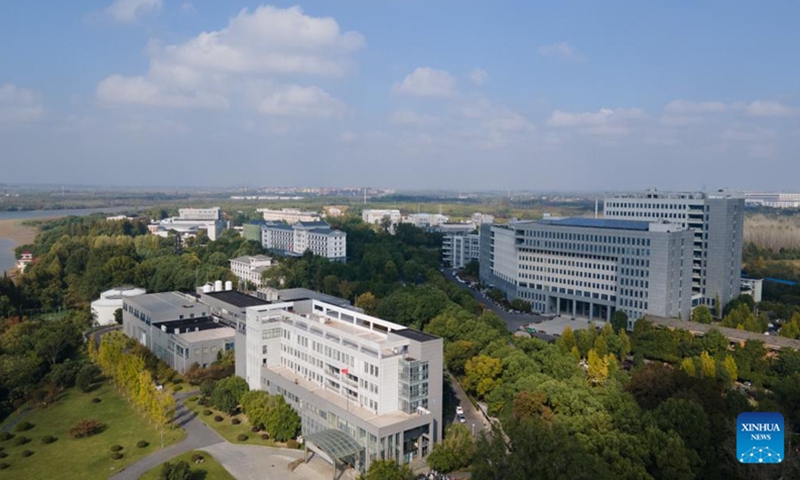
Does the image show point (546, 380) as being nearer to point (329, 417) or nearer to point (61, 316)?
point (329, 417)

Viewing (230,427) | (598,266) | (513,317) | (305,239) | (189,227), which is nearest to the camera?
(230,427)

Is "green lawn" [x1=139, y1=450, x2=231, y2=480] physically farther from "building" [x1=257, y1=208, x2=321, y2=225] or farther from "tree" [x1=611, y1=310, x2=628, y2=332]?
"building" [x1=257, y1=208, x2=321, y2=225]

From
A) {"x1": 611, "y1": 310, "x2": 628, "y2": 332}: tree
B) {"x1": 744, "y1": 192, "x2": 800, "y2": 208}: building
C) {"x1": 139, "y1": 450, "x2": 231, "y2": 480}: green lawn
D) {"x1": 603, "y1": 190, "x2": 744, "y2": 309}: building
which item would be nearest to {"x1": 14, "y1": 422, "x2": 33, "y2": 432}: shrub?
{"x1": 139, "y1": 450, "x2": 231, "y2": 480}: green lawn

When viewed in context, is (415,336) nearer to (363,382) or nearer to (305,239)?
(363,382)

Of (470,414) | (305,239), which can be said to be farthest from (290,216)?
(470,414)

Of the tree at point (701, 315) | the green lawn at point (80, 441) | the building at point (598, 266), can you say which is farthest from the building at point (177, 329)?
the tree at point (701, 315)
